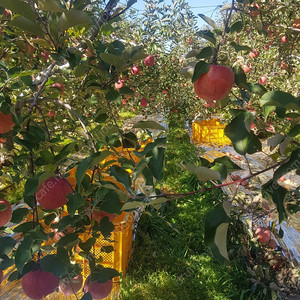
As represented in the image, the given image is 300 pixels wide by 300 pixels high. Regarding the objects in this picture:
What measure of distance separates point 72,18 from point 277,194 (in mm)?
623

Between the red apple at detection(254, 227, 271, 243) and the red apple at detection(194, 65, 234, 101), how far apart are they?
1623mm

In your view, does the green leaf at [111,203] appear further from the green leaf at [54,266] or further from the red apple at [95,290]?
the red apple at [95,290]

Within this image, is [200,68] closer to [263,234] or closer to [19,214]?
[19,214]

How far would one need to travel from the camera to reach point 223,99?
880 mm

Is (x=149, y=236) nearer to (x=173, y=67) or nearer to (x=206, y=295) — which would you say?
(x=206, y=295)

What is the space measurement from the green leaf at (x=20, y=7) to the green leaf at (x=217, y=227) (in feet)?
2.10

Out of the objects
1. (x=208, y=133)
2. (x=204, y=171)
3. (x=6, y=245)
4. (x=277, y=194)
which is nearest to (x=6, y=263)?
(x=6, y=245)

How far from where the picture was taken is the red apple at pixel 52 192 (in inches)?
31.2

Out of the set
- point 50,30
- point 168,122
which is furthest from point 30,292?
point 168,122

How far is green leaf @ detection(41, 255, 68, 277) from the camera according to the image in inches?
27.0

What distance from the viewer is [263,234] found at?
205 centimetres

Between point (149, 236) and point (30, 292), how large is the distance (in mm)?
2232

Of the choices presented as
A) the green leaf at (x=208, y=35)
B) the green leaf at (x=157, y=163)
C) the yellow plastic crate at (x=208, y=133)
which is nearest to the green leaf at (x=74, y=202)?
the green leaf at (x=157, y=163)

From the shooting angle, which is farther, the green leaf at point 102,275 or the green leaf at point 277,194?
the green leaf at point 102,275
